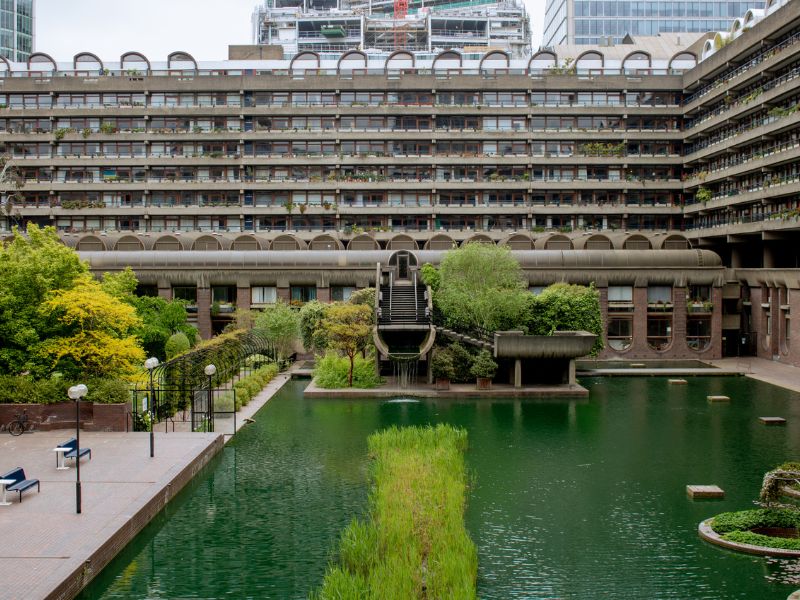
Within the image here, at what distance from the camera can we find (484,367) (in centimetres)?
4847

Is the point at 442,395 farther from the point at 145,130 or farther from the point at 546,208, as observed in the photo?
the point at 145,130

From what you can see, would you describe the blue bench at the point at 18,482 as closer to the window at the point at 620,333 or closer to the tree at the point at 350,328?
the tree at the point at 350,328

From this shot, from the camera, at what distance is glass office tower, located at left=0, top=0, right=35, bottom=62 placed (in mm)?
183500

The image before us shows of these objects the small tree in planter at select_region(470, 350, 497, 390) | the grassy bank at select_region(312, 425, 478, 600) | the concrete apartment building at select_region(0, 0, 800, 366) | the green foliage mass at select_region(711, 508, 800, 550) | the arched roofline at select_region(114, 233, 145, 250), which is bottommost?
the green foliage mass at select_region(711, 508, 800, 550)

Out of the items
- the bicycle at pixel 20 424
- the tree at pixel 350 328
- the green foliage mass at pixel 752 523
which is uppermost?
the tree at pixel 350 328

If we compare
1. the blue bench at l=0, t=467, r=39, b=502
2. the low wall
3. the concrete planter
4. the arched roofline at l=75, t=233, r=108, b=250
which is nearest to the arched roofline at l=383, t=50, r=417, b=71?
the arched roofline at l=75, t=233, r=108, b=250

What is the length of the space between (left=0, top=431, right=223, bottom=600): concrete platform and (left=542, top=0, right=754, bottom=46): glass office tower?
420 feet

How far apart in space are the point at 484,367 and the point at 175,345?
19.3 meters

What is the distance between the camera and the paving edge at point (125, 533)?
19.2m

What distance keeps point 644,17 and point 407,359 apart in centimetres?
11741

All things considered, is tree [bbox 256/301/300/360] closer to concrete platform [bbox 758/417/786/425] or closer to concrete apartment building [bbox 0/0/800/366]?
concrete apartment building [bbox 0/0/800/366]

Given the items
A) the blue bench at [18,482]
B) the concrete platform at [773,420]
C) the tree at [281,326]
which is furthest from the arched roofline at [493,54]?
the blue bench at [18,482]

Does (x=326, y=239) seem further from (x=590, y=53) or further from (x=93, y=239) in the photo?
(x=590, y=53)

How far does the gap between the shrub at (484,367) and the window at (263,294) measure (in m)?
23.2
